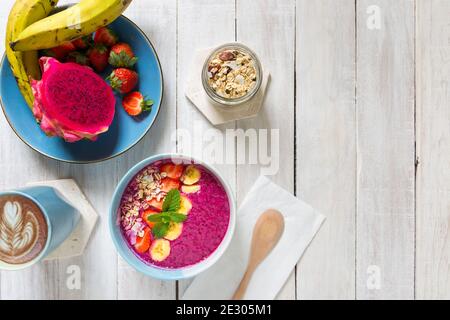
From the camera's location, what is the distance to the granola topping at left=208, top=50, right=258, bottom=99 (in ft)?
2.91

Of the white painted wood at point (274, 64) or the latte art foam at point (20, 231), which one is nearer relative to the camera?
the latte art foam at point (20, 231)

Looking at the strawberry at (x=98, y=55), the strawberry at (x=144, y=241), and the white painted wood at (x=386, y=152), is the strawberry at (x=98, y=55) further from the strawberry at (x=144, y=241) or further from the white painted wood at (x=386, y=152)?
the white painted wood at (x=386, y=152)

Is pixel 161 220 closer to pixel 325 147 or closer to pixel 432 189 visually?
pixel 325 147

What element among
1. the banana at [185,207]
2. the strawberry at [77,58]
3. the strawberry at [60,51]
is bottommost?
the banana at [185,207]

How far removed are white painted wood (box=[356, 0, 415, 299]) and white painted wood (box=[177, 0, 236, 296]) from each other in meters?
0.25

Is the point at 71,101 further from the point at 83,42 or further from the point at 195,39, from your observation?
the point at 195,39

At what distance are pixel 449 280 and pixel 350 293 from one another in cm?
19

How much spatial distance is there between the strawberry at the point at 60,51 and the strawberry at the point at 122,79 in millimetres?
82

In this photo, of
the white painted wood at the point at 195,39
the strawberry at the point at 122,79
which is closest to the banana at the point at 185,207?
the white painted wood at the point at 195,39

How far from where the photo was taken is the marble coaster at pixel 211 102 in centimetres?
94

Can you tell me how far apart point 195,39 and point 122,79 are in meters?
0.17

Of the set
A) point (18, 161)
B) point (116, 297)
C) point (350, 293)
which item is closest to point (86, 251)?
point (116, 297)

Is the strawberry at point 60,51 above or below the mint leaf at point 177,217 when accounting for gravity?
above
